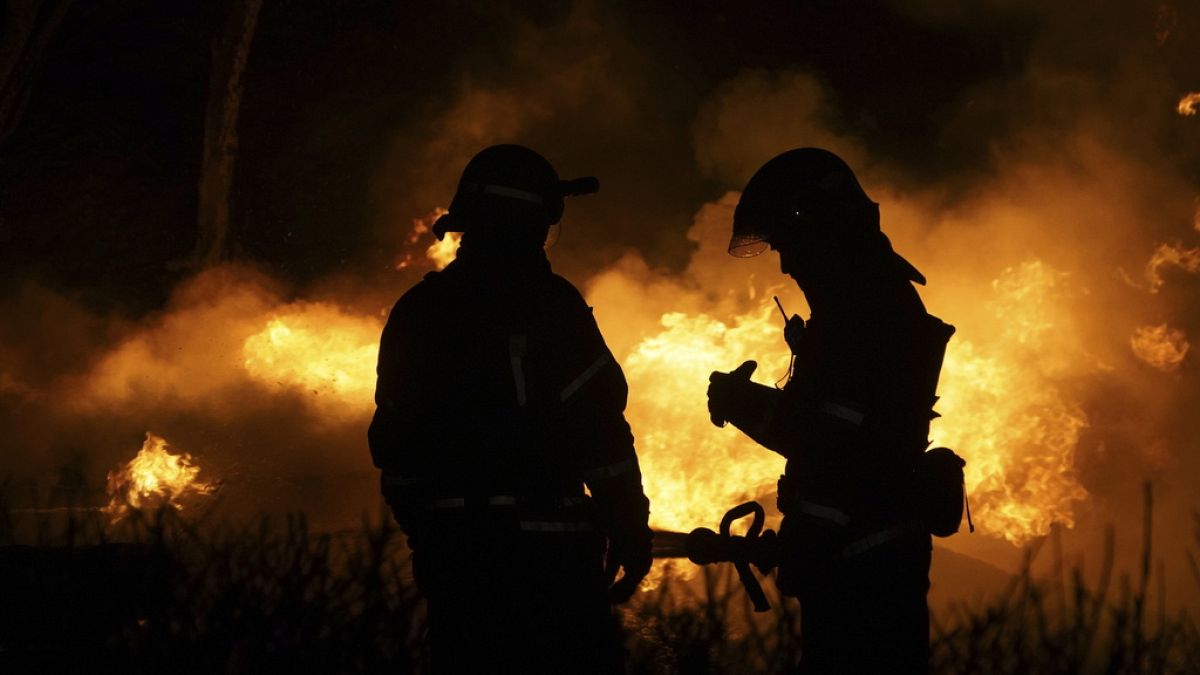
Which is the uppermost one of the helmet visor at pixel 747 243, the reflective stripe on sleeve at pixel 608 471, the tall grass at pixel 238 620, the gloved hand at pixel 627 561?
the helmet visor at pixel 747 243

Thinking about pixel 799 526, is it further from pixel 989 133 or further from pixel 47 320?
pixel 989 133

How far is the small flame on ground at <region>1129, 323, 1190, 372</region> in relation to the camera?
1497cm

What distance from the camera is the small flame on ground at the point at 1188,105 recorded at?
47.0 feet

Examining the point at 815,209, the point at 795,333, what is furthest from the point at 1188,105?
the point at 795,333

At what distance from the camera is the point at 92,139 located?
12.1 m

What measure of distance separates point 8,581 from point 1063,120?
13.4 meters

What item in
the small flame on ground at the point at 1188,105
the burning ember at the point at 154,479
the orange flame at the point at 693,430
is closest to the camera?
the orange flame at the point at 693,430

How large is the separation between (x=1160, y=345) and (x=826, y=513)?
45.0 ft

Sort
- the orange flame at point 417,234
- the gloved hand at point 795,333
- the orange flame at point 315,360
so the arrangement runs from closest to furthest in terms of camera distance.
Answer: the gloved hand at point 795,333
the orange flame at point 315,360
the orange flame at point 417,234

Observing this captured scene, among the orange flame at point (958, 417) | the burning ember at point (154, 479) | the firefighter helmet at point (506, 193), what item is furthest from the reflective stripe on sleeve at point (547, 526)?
the burning ember at point (154, 479)

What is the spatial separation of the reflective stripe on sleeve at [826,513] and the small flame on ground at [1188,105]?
1346 cm

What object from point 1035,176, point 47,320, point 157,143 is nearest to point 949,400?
point 1035,176

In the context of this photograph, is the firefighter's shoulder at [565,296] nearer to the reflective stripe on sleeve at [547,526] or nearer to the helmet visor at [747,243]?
the reflective stripe on sleeve at [547,526]

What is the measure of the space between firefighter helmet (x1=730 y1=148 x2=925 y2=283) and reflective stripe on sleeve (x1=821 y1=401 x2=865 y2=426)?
0.58 meters
